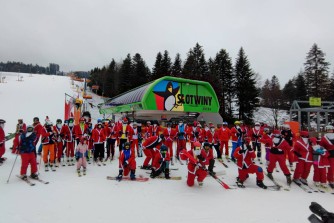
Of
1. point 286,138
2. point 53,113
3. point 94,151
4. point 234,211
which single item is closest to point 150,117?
point 53,113

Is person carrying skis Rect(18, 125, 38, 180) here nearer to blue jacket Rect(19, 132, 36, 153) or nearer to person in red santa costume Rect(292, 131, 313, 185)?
blue jacket Rect(19, 132, 36, 153)

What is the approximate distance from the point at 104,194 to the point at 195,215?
2.57 metres

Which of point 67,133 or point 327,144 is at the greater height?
point 67,133

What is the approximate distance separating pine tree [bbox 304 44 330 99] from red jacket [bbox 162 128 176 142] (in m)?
34.5

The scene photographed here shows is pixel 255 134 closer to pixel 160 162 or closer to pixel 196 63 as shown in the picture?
pixel 160 162

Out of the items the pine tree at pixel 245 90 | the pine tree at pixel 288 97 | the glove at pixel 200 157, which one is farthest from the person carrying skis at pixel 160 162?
the pine tree at pixel 288 97

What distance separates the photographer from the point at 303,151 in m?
7.36

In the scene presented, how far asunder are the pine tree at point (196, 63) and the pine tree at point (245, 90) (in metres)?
5.86

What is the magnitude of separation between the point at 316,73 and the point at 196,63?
20100mm

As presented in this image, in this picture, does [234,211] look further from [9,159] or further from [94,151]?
[9,159]

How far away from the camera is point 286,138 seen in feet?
26.3

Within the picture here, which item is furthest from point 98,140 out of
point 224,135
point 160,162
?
point 224,135

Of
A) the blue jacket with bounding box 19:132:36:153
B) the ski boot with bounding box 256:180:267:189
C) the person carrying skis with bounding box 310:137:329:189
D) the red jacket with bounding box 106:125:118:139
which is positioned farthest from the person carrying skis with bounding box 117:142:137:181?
the person carrying skis with bounding box 310:137:329:189

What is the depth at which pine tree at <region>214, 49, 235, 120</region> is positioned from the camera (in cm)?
3794
